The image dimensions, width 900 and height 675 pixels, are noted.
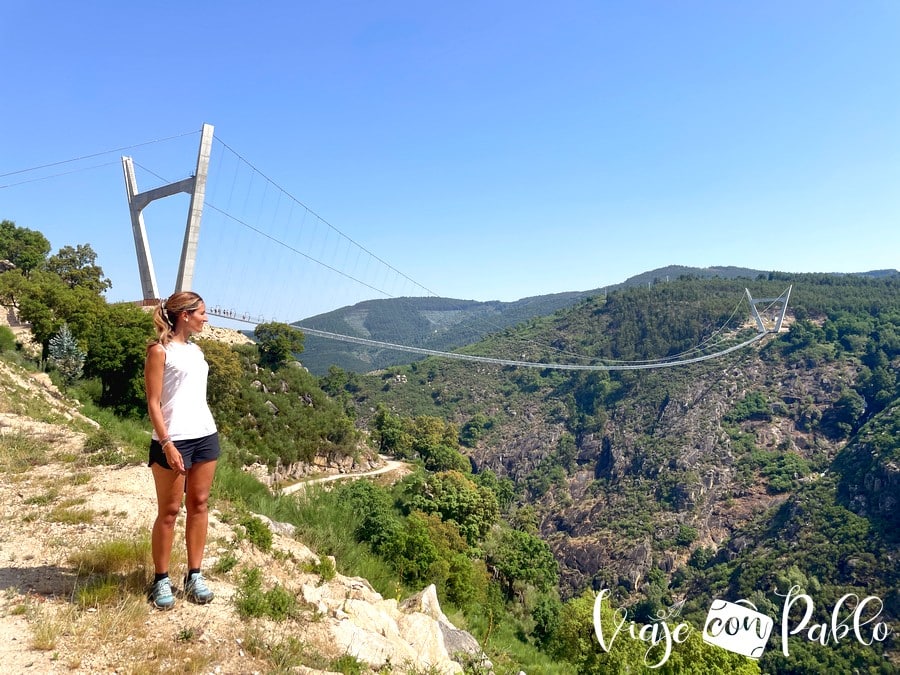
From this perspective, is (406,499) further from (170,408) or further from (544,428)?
(544,428)

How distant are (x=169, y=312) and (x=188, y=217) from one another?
14150mm

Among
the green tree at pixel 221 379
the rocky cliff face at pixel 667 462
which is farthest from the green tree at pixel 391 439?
the rocky cliff face at pixel 667 462

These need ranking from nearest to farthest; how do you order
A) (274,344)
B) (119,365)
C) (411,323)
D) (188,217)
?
1. (119,365)
2. (188,217)
3. (274,344)
4. (411,323)

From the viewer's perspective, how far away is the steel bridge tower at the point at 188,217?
1482 cm

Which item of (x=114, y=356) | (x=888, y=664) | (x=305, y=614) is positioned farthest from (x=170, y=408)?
(x=888, y=664)

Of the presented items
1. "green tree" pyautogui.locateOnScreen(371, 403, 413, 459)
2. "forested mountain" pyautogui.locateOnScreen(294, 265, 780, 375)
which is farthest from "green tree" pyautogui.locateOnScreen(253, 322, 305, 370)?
"forested mountain" pyautogui.locateOnScreen(294, 265, 780, 375)

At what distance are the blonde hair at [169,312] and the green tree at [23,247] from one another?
27.0 meters

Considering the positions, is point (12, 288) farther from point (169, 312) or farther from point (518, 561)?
point (518, 561)

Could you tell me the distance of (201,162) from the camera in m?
15.1

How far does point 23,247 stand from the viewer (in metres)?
25.0

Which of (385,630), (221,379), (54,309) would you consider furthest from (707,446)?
(385,630)

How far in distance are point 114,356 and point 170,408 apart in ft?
39.3

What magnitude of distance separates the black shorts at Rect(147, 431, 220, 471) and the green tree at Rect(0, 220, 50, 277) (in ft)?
89.0

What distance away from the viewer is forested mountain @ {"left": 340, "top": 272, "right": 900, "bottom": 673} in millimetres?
34469
